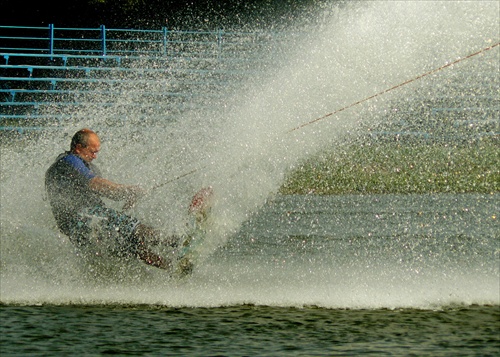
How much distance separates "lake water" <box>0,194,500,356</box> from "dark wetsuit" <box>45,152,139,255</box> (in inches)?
9.8

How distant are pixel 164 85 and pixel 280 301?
23.1m

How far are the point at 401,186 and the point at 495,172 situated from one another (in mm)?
3291

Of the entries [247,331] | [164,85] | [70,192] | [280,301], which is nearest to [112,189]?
[70,192]

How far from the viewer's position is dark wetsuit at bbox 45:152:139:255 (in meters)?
10.3

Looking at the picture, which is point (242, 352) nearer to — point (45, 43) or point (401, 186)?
point (401, 186)

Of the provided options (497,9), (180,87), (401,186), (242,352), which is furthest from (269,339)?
(180,87)

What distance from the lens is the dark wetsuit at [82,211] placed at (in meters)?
10.3

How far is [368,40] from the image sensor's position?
42.2 ft

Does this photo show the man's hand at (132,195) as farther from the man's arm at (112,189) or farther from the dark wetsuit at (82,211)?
the dark wetsuit at (82,211)

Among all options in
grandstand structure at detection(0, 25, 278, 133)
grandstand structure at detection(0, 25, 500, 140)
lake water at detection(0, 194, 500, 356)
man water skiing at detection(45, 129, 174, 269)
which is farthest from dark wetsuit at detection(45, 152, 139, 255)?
grandstand structure at detection(0, 25, 278, 133)

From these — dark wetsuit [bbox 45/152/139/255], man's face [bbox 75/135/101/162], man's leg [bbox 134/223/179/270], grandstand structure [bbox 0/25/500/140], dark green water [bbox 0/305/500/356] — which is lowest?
dark green water [bbox 0/305/500/356]

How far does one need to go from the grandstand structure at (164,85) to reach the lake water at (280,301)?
12.5 meters

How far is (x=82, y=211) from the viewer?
10477 mm

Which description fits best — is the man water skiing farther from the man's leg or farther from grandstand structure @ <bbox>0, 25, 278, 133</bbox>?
grandstand structure @ <bbox>0, 25, 278, 133</bbox>
